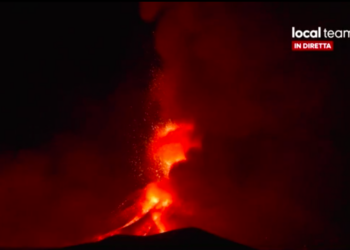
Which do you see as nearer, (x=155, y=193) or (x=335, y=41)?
(x=335, y=41)

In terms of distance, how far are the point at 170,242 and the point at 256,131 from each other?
14.5ft

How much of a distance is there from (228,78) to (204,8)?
1.78m

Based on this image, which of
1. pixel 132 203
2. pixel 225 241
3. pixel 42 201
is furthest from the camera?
pixel 132 203

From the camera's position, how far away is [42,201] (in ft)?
28.5

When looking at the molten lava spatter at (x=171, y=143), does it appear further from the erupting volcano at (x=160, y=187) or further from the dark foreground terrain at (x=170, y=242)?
the dark foreground terrain at (x=170, y=242)

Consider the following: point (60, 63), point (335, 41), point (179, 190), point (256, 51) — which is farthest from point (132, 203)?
point (335, 41)

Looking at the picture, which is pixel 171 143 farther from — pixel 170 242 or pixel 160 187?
pixel 170 242

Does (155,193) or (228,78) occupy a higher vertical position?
(228,78)

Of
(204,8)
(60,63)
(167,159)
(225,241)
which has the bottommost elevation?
(225,241)

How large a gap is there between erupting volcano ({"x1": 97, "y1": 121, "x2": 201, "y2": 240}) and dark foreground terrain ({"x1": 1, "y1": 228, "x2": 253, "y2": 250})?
356cm

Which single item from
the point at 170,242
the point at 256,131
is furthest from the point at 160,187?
the point at 170,242

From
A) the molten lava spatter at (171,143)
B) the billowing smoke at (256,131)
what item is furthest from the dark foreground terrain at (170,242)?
the molten lava spatter at (171,143)

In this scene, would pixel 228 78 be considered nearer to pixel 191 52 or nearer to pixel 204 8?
pixel 191 52

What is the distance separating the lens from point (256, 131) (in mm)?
9070
